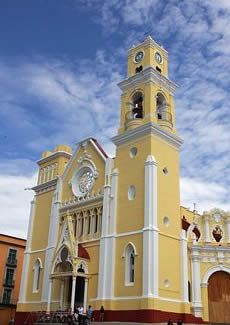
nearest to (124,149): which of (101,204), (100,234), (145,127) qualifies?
(145,127)

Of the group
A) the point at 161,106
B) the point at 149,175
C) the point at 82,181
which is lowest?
the point at 149,175

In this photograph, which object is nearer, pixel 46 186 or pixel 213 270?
pixel 213 270

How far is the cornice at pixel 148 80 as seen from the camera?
113ft

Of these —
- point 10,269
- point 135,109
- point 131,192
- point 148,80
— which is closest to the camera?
point 131,192

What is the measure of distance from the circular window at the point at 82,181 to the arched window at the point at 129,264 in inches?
303

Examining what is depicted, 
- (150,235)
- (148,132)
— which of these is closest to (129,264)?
(150,235)

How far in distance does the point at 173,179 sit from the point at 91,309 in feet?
37.4

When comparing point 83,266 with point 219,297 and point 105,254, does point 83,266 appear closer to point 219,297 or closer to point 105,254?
point 105,254

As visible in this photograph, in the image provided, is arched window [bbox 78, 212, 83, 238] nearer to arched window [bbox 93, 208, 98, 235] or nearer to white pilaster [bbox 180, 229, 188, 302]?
arched window [bbox 93, 208, 98, 235]

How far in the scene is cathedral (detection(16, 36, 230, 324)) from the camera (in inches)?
1132

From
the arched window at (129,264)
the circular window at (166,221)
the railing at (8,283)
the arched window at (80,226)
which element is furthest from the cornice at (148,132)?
the railing at (8,283)

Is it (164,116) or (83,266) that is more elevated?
(164,116)

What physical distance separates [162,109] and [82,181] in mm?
9423

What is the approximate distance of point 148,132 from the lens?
32219 mm
